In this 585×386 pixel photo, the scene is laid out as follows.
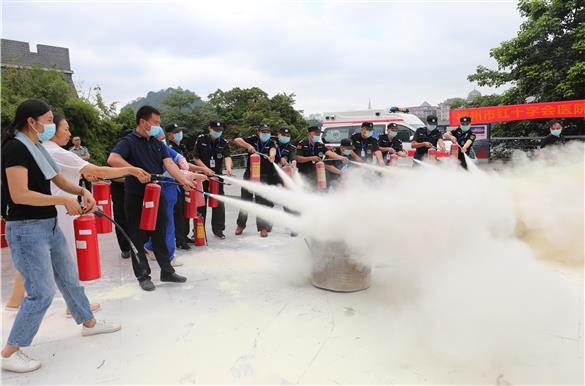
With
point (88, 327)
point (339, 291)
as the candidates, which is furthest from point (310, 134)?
point (88, 327)

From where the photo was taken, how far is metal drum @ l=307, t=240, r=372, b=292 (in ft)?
13.3

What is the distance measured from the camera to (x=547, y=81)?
1627cm

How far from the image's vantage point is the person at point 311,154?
740 centimetres

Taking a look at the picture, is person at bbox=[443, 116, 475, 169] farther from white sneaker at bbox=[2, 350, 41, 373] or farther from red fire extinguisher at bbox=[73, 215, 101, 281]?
white sneaker at bbox=[2, 350, 41, 373]

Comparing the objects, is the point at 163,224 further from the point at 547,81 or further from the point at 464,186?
the point at 547,81

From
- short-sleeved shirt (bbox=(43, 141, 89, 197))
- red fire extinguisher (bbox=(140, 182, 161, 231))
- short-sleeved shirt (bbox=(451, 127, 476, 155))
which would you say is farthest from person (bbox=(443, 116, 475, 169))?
short-sleeved shirt (bbox=(43, 141, 89, 197))

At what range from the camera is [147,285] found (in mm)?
4391

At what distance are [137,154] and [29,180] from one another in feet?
5.44

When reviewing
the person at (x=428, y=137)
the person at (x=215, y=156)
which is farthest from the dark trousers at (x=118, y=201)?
the person at (x=428, y=137)

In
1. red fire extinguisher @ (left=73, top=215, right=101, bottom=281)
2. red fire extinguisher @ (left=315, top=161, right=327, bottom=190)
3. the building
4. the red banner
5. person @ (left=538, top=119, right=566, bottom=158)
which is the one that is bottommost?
red fire extinguisher @ (left=73, top=215, right=101, bottom=281)

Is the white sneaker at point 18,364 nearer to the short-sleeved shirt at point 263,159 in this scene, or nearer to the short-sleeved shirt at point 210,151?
the short-sleeved shirt at point 210,151

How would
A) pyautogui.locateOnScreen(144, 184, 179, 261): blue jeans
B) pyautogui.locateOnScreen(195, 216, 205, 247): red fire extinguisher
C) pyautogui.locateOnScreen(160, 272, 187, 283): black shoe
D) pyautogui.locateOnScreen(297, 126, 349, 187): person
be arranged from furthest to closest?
pyautogui.locateOnScreen(297, 126, 349, 187): person
pyautogui.locateOnScreen(195, 216, 205, 247): red fire extinguisher
pyautogui.locateOnScreen(144, 184, 179, 261): blue jeans
pyautogui.locateOnScreen(160, 272, 187, 283): black shoe

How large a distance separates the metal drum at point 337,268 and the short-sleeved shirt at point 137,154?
1.94 meters

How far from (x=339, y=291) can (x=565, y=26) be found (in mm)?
17542
